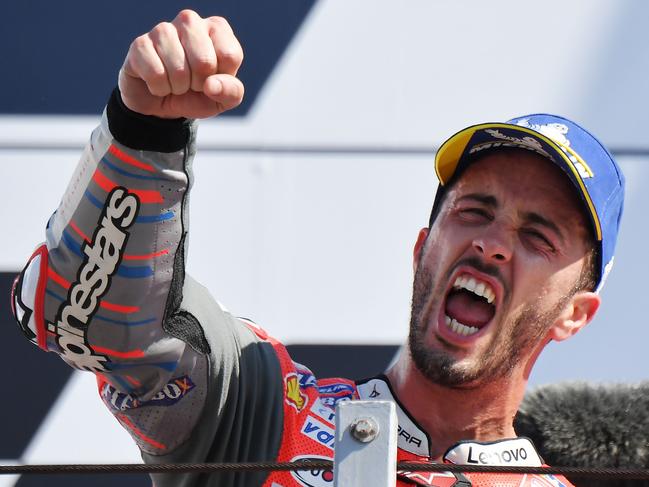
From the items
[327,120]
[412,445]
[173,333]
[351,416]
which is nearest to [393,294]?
[327,120]

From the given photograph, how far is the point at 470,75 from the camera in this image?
197cm

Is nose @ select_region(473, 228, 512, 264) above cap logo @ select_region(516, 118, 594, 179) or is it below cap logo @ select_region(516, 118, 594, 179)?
below

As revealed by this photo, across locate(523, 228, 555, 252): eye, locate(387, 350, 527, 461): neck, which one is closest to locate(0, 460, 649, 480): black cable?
locate(387, 350, 527, 461): neck

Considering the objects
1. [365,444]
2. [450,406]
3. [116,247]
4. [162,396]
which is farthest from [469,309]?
[365,444]

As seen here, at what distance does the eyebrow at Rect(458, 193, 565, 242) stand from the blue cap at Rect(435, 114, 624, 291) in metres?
0.05

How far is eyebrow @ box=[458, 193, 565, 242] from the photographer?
5.28 feet

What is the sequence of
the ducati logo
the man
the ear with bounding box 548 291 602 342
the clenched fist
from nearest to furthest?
the clenched fist
the man
the ducati logo
the ear with bounding box 548 291 602 342

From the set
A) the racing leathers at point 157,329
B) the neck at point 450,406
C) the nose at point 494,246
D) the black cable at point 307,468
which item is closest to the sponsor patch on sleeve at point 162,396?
the racing leathers at point 157,329

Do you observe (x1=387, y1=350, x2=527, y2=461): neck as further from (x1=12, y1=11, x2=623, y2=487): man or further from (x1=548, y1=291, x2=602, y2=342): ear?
(x1=548, y1=291, x2=602, y2=342): ear

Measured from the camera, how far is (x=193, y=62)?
0.99 m

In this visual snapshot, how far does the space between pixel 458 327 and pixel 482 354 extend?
0.16 feet

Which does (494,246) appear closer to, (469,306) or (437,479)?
(469,306)

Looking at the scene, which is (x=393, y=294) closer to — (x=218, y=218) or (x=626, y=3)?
(x=218, y=218)

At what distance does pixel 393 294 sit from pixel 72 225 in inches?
34.4
